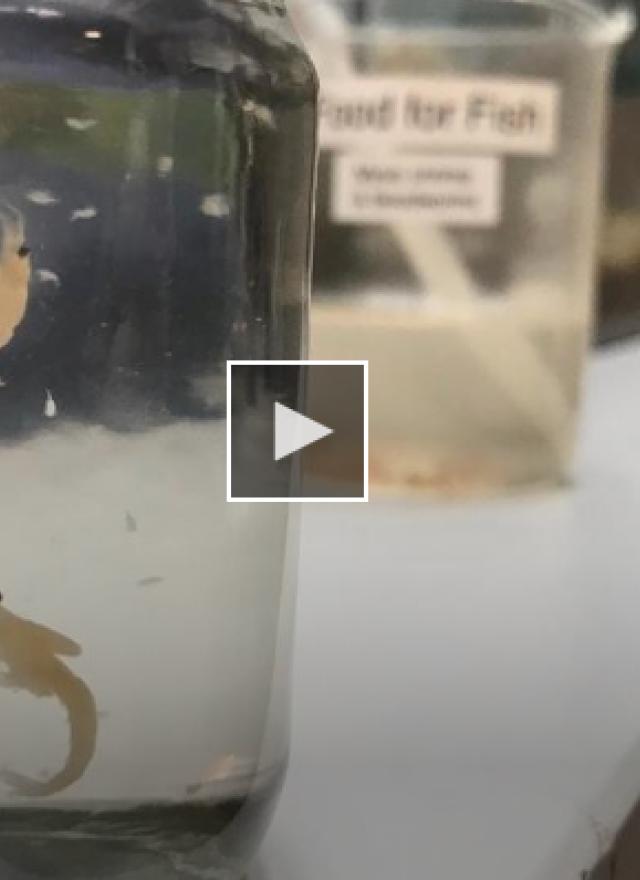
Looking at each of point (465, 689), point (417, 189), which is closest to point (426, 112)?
point (417, 189)

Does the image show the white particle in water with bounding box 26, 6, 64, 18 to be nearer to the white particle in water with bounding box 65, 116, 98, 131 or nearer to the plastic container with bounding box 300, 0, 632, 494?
the white particle in water with bounding box 65, 116, 98, 131

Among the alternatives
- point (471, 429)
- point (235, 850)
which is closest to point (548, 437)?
point (471, 429)

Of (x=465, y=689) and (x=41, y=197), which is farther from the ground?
(x=41, y=197)

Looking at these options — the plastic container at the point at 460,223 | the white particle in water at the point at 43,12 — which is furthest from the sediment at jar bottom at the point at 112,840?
the plastic container at the point at 460,223

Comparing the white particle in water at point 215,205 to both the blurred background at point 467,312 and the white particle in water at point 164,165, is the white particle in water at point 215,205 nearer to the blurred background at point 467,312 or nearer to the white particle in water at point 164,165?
the white particle in water at point 164,165
